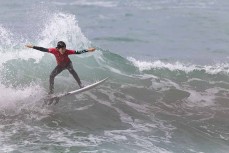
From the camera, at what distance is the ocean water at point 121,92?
13609 mm

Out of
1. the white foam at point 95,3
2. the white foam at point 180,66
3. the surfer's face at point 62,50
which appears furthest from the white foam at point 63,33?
the white foam at point 95,3

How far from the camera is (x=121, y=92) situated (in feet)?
61.0

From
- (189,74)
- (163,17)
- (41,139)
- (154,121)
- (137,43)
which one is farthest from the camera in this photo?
(163,17)

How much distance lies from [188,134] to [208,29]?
834 inches

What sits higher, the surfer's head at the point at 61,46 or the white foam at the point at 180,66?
the surfer's head at the point at 61,46

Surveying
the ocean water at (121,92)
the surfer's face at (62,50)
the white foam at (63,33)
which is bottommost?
the ocean water at (121,92)

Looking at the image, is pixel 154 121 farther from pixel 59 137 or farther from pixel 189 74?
pixel 189 74

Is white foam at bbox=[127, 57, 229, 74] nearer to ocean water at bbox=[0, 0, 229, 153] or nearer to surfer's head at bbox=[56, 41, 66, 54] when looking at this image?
ocean water at bbox=[0, 0, 229, 153]

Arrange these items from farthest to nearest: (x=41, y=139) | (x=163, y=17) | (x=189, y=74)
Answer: (x=163, y=17), (x=189, y=74), (x=41, y=139)

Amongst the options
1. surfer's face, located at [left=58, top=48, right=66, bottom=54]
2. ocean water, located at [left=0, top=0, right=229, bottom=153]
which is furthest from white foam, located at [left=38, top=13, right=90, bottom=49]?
surfer's face, located at [left=58, top=48, right=66, bottom=54]

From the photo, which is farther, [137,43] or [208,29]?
[208,29]

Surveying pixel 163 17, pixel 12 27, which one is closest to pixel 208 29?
pixel 163 17

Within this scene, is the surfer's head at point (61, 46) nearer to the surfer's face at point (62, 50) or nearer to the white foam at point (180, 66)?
the surfer's face at point (62, 50)

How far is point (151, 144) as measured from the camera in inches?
529
